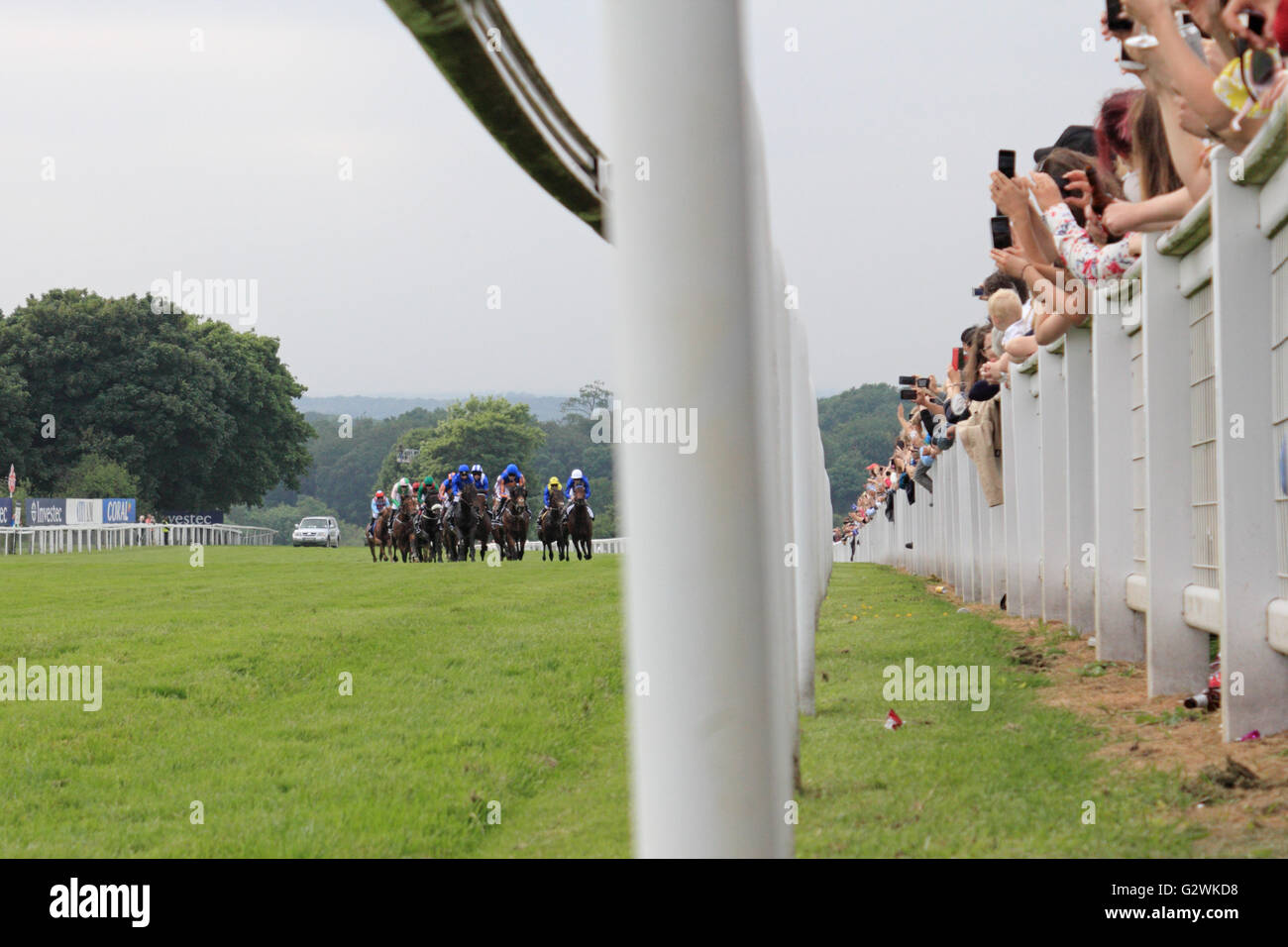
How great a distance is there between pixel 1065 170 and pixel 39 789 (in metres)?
5.77

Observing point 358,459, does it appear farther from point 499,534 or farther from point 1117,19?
point 1117,19

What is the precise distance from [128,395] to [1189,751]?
6857 cm

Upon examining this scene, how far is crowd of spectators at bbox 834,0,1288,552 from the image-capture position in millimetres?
4523

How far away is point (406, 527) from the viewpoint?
32.9m

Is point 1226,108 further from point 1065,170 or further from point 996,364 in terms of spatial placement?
point 996,364

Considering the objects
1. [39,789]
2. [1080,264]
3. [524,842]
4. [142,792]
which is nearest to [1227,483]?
[1080,264]

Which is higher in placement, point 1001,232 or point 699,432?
point 1001,232

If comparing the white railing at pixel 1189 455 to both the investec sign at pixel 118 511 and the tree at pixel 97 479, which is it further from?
the tree at pixel 97 479

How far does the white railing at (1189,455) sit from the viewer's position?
4.74 metres

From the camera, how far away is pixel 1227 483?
4.85 metres

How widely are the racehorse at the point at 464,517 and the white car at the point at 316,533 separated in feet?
113

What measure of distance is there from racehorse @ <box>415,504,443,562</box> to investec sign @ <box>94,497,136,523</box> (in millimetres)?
27218
